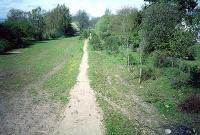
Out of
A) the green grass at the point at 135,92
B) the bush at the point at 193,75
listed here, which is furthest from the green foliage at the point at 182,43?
the green grass at the point at 135,92

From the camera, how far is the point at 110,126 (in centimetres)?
1880

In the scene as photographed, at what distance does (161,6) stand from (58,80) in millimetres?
14484

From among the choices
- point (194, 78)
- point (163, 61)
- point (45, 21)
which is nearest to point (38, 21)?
point (45, 21)

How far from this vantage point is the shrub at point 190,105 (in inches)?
876

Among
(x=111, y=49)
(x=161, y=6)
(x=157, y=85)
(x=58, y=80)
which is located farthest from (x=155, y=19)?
(x=111, y=49)

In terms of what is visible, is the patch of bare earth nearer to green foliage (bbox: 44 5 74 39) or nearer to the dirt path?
the dirt path

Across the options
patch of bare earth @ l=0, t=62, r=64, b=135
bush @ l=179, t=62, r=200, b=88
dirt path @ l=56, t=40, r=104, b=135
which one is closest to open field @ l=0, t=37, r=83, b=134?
patch of bare earth @ l=0, t=62, r=64, b=135

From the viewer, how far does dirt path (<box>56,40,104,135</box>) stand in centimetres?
1817

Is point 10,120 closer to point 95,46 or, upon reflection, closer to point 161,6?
point 161,6

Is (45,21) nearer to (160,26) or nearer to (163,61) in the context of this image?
(163,61)

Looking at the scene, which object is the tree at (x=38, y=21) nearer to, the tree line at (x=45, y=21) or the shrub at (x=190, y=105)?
the tree line at (x=45, y=21)

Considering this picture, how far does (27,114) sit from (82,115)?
3818 mm

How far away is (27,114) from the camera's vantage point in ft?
69.7

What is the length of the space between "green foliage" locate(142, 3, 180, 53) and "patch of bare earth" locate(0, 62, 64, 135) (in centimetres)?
1413
